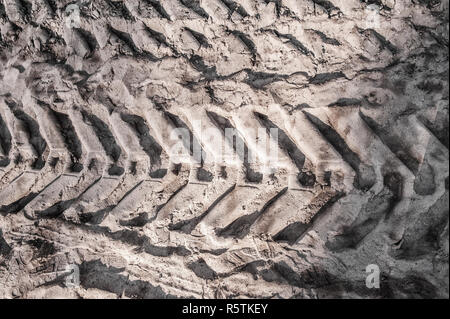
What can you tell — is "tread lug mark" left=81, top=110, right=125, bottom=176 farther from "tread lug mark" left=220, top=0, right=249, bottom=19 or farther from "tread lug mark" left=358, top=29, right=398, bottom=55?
"tread lug mark" left=358, top=29, right=398, bottom=55

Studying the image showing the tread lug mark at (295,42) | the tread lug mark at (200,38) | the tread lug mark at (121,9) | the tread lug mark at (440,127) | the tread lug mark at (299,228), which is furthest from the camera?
the tread lug mark at (121,9)

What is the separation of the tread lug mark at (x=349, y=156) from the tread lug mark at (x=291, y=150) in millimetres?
150

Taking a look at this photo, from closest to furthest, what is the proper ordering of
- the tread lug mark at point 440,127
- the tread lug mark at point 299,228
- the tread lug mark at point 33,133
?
the tread lug mark at point 440,127 < the tread lug mark at point 299,228 < the tread lug mark at point 33,133

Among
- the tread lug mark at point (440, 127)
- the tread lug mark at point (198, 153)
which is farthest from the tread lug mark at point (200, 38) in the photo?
the tread lug mark at point (440, 127)

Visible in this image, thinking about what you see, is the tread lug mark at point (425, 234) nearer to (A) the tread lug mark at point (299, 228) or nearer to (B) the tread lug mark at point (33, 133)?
(A) the tread lug mark at point (299, 228)

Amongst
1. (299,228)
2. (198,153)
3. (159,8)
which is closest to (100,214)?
(198,153)

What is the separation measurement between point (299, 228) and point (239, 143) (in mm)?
525

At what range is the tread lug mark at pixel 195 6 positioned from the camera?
6.82 feet

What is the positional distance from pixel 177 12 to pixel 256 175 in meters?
1.00

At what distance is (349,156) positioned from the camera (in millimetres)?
1821

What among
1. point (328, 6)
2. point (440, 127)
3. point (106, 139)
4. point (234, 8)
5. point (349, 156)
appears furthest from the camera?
point (106, 139)

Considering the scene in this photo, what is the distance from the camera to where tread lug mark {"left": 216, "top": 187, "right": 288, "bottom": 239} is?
1.90m

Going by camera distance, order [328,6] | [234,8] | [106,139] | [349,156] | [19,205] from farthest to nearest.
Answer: [19,205]
[106,139]
[234,8]
[328,6]
[349,156]

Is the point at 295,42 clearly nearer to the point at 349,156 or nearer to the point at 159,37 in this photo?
the point at 349,156
